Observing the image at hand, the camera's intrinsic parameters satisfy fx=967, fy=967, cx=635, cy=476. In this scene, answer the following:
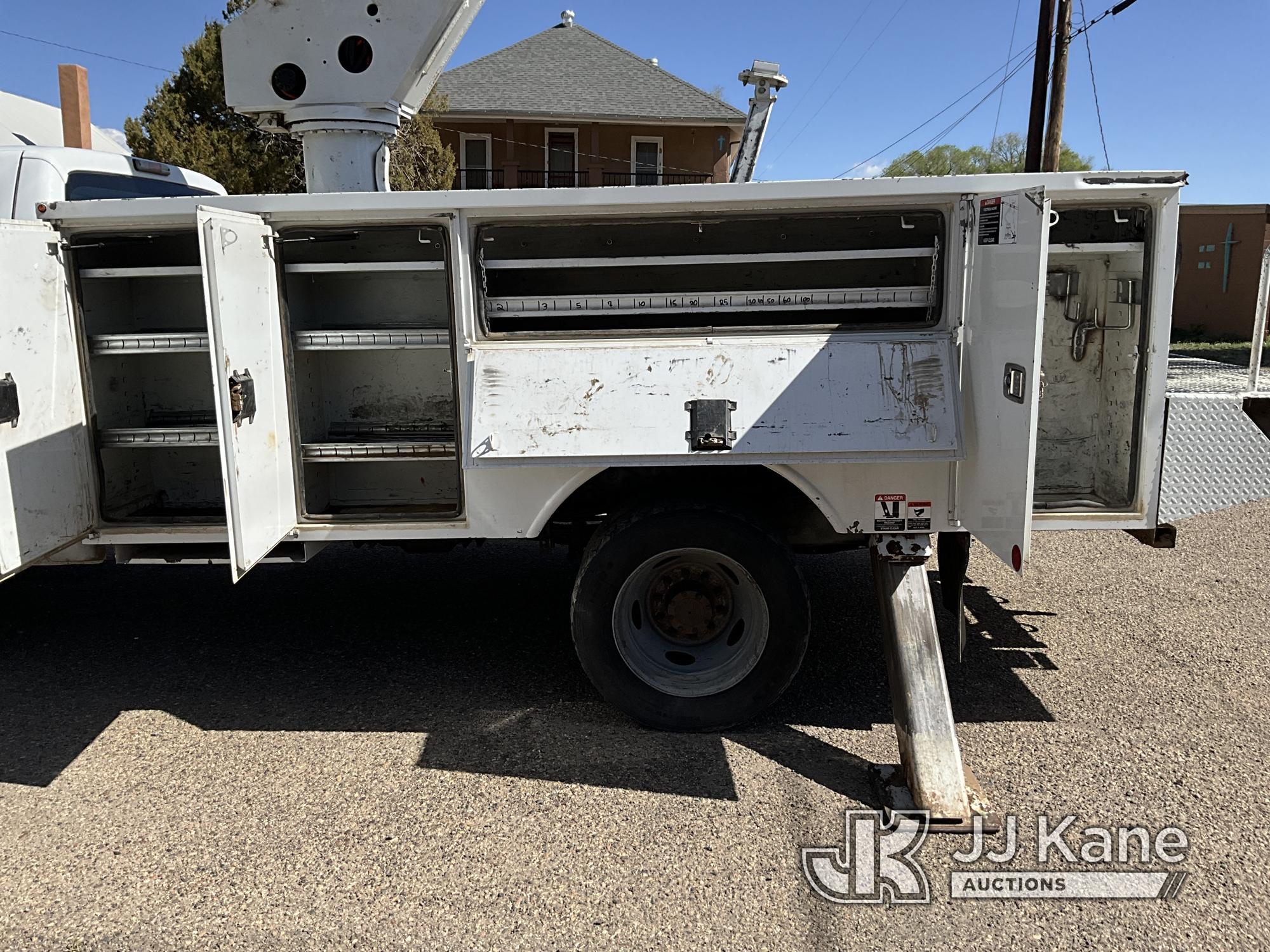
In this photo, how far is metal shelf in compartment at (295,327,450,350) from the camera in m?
4.25

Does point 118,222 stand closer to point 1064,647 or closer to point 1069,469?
point 1069,469

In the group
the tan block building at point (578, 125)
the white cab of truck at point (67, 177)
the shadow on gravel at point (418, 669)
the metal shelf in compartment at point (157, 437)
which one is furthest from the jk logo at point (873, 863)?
the tan block building at point (578, 125)

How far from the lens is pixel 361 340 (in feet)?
14.0

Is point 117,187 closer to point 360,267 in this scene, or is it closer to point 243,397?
point 360,267

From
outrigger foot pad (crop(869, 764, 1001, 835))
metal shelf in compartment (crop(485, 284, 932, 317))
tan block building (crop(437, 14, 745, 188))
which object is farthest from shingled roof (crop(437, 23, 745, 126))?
outrigger foot pad (crop(869, 764, 1001, 835))

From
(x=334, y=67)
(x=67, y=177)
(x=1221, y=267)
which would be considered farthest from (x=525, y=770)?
(x=1221, y=267)

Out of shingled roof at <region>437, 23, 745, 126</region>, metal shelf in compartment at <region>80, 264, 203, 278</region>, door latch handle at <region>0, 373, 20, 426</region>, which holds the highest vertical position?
shingled roof at <region>437, 23, 745, 126</region>

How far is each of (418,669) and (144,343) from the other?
197cm

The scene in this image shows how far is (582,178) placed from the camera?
22.4m

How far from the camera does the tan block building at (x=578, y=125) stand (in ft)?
70.4

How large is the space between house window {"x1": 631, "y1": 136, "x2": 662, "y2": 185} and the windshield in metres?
17.4

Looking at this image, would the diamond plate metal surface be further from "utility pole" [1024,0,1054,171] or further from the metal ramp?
"utility pole" [1024,0,1054,171]

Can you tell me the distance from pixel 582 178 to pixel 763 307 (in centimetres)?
1943

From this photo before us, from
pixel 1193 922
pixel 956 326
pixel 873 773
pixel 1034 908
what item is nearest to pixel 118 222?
Result: pixel 956 326
